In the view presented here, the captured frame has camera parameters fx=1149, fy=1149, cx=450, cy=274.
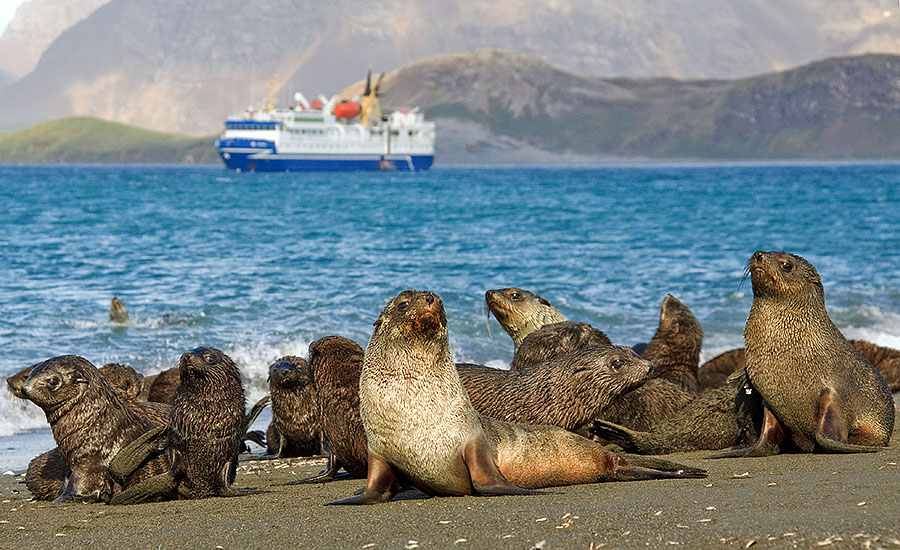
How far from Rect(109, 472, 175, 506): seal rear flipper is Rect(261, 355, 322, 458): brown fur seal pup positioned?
6.48 feet

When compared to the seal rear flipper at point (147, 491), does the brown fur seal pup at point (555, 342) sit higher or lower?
higher

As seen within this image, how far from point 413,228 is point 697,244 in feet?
37.3

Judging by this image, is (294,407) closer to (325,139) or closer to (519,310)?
Answer: (519,310)

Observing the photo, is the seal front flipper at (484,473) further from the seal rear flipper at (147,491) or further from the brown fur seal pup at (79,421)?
the brown fur seal pup at (79,421)

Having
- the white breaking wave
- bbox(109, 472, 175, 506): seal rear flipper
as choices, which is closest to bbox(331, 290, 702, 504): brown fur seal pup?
bbox(109, 472, 175, 506): seal rear flipper

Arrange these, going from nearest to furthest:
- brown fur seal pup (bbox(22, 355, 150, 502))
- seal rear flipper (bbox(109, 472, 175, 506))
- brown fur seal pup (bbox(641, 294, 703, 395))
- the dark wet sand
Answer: the dark wet sand
seal rear flipper (bbox(109, 472, 175, 506))
brown fur seal pup (bbox(22, 355, 150, 502))
brown fur seal pup (bbox(641, 294, 703, 395))

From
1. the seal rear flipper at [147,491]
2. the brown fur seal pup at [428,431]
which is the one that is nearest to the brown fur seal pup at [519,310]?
the brown fur seal pup at [428,431]

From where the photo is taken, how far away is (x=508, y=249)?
104 ft

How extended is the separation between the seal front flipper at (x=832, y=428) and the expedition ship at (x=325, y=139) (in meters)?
129

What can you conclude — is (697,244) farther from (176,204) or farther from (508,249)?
(176,204)

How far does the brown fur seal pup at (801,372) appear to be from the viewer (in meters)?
7.35

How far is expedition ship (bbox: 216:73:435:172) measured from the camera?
13488 cm

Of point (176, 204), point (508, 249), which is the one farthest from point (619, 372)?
point (176, 204)

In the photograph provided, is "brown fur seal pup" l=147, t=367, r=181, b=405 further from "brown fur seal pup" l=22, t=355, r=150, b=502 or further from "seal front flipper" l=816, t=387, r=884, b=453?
"seal front flipper" l=816, t=387, r=884, b=453
